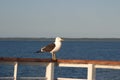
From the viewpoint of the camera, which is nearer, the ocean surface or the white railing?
the white railing

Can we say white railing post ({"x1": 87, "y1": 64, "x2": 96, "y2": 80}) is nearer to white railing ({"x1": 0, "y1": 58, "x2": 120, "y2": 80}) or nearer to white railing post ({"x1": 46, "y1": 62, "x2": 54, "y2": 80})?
white railing ({"x1": 0, "y1": 58, "x2": 120, "y2": 80})

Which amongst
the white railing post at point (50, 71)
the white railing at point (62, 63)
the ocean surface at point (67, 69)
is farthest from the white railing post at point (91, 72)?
the ocean surface at point (67, 69)

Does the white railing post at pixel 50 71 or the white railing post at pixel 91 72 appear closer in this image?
the white railing post at pixel 91 72

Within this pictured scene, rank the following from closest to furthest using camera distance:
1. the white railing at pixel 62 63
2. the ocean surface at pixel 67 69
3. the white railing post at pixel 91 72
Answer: the white railing at pixel 62 63
the white railing post at pixel 91 72
the ocean surface at pixel 67 69

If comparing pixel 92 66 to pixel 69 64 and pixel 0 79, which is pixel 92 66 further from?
pixel 0 79

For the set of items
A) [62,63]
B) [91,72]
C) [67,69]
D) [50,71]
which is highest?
[67,69]

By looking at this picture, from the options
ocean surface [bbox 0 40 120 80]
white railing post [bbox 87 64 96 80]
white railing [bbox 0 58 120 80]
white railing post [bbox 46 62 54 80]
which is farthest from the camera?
ocean surface [bbox 0 40 120 80]

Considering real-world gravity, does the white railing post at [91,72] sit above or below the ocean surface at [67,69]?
below

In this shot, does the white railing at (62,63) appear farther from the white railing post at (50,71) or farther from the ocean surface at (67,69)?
the ocean surface at (67,69)

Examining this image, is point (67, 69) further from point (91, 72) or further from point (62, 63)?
point (91, 72)

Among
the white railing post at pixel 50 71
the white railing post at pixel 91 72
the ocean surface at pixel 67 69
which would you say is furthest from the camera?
the ocean surface at pixel 67 69

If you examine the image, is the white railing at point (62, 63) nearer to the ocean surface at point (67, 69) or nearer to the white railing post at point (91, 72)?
the white railing post at point (91, 72)

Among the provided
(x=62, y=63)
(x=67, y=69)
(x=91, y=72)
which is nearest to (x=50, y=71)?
(x=62, y=63)

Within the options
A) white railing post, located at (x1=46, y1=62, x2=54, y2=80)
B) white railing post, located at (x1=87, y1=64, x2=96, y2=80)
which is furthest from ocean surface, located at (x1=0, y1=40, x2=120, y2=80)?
white railing post, located at (x1=87, y1=64, x2=96, y2=80)
